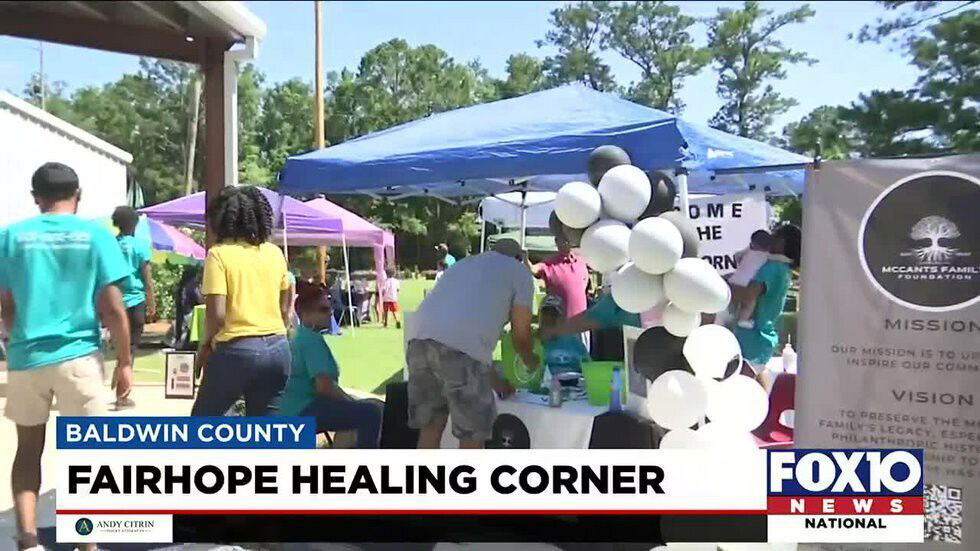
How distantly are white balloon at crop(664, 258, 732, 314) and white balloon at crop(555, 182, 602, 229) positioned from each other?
0.45 metres

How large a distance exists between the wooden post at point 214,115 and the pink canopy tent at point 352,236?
13.1 ft

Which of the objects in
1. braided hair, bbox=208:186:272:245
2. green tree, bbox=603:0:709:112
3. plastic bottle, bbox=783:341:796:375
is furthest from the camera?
green tree, bbox=603:0:709:112

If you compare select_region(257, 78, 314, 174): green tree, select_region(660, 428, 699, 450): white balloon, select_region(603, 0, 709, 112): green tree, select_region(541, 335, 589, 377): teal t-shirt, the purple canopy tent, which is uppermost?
select_region(603, 0, 709, 112): green tree

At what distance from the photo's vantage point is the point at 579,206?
3.68m

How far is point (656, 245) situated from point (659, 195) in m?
Answer: 0.57

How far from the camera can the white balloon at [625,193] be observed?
365cm

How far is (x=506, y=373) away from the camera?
4188 millimetres

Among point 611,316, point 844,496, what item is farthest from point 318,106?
point 844,496

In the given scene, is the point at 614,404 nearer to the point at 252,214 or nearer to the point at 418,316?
the point at 418,316

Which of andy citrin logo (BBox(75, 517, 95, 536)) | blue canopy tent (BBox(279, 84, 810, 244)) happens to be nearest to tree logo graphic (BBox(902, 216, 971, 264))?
blue canopy tent (BBox(279, 84, 810, 244))

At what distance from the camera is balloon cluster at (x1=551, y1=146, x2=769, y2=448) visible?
3.37 meters

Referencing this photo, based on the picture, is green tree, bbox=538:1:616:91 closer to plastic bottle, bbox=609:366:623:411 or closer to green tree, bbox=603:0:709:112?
green tree, bbox=603:0:709:112

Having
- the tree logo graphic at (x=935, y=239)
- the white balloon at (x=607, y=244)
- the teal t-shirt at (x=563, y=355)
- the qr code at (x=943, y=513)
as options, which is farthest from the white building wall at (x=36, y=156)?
the qr code at (x=943, y=513)

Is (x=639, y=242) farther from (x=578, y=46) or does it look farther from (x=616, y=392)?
(x=578, y=46)
